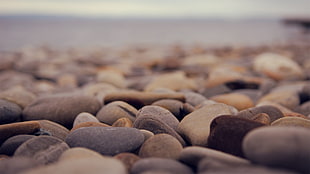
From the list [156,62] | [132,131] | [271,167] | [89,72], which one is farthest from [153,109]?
→ [156,62]

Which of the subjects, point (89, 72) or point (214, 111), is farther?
point (89, 72)

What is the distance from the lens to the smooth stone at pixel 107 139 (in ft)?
5.20

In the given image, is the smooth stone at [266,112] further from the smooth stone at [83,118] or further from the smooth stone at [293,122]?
the smooth stone at [83,118]

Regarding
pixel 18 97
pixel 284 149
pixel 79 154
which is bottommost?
pixel 18 97

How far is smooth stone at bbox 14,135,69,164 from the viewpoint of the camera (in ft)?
4.88

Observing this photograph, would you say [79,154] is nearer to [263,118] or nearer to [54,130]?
[54,130]

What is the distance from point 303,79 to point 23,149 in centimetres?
363

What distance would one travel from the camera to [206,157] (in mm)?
1328

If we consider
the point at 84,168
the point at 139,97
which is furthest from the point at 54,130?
the point at 84,168

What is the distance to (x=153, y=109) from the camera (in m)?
2.02

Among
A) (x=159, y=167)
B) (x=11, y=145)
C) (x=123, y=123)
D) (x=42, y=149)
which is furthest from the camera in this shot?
(x=123, y=123)

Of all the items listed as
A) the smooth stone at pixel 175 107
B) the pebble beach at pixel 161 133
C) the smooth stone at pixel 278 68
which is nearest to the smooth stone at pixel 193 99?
the pebble beach at pixel 161 133

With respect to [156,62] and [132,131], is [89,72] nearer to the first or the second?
[156,62]

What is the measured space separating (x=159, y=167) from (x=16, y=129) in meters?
0.97
